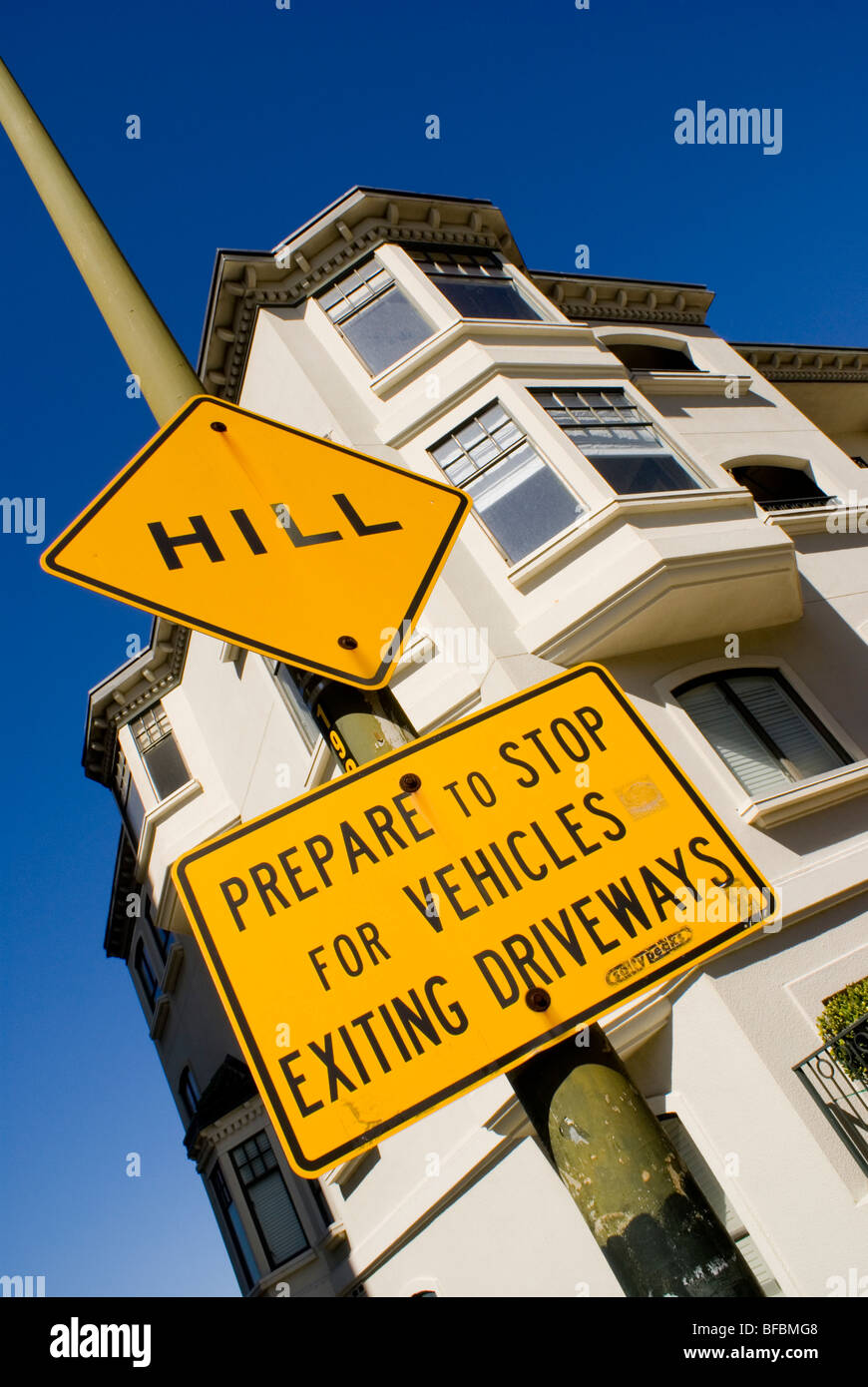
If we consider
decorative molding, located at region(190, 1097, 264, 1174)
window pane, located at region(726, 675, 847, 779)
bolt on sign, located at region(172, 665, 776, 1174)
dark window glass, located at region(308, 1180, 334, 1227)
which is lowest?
bolt on sign, located at region(172, 665, 776, 1174)

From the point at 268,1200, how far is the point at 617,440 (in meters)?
14.3

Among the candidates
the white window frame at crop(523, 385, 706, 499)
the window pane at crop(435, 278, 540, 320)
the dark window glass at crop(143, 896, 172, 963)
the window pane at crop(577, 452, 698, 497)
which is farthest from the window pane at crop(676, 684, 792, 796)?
the dark window glass at crop(143, 896, 172, 963)

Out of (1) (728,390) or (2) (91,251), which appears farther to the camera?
(1) (728,390)

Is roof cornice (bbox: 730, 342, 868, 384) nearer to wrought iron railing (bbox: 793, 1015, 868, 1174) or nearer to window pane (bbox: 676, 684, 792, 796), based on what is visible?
window pane (bbox: 676, 684, 792, 796)

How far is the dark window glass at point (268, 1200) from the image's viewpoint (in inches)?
575

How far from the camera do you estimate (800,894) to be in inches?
358

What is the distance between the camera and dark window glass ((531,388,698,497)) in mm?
11828

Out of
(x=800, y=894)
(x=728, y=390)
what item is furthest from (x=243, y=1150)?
(x=728, y=390)

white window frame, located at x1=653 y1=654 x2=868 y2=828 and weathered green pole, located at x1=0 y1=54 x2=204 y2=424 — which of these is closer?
weathered green pole, located at x1=0 y1=54 x2=204 y2=424

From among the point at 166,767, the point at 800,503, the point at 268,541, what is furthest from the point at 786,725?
the point at 166,767

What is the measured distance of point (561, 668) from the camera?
33.3ft

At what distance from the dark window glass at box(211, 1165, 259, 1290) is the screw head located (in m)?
16.2
